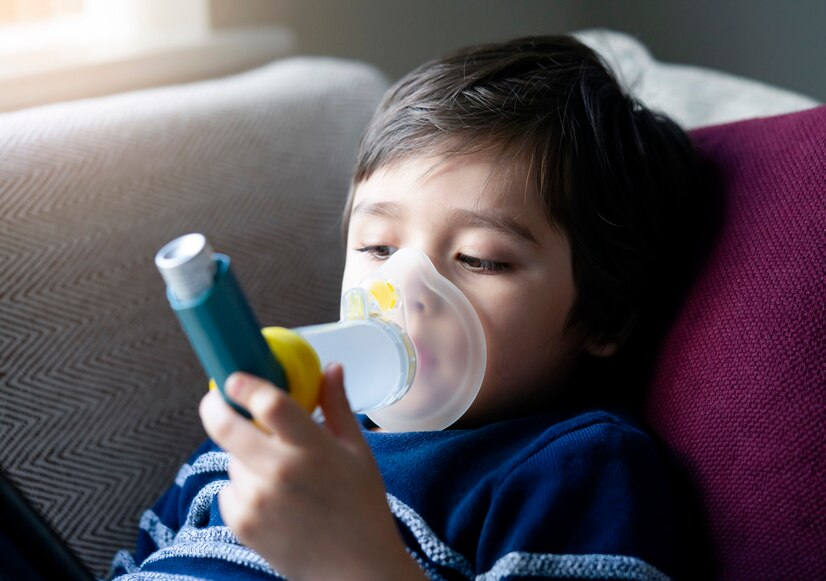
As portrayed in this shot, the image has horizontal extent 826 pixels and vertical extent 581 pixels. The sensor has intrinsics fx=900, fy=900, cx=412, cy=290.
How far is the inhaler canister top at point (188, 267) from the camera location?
49 centimetres

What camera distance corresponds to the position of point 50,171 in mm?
1069

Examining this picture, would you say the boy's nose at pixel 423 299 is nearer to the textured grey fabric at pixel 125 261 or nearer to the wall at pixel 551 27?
the textured grey fabric at pixel 125 261

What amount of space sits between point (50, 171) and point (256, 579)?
56 cm

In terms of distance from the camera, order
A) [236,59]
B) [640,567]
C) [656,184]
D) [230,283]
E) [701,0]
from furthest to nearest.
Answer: [701,0]
[236,59]
[656,184]
[640,567]
[230,283]

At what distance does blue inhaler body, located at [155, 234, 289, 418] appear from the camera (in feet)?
1.64

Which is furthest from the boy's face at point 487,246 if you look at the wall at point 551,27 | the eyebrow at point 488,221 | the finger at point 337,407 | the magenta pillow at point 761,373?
the wall at point 551,27

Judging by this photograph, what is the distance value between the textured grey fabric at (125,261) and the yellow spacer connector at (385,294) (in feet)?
1.21

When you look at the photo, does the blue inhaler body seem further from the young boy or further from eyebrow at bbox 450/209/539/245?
eyebrow at bbox 450/209/539/245

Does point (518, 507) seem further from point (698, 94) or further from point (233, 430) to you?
point (698, 94)

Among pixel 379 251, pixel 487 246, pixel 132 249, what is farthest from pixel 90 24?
pixel 487 246

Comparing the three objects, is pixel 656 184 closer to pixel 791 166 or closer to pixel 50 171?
pixel 791 166

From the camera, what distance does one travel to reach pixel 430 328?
0.85m

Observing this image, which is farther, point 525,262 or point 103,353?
point 103,353

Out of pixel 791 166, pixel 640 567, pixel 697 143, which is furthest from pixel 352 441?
pixel 697 143
